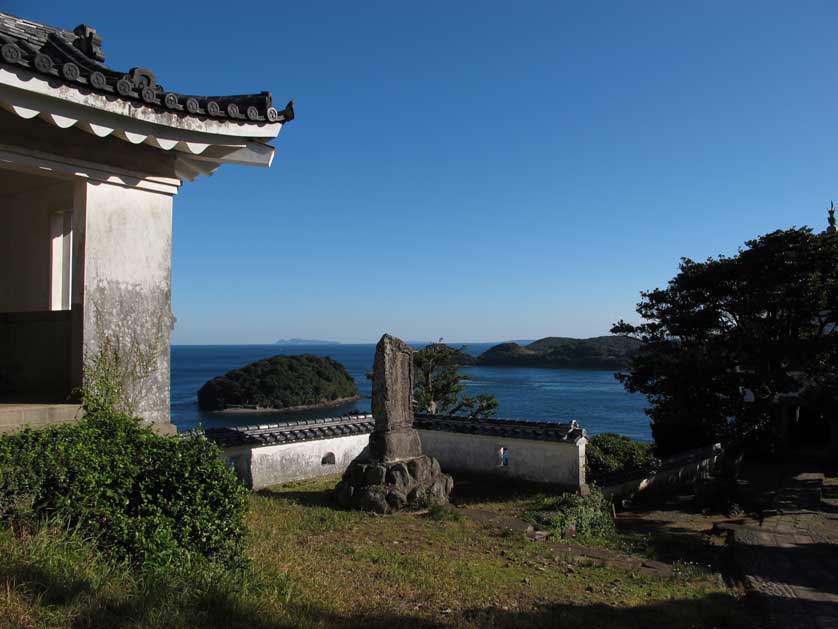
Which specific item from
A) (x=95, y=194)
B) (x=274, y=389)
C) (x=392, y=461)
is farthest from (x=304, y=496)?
(x=274, y=389)

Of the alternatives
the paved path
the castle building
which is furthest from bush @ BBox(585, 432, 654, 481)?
the castle building

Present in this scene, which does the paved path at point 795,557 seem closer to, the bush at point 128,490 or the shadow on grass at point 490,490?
the shadow on grass at point 490,490

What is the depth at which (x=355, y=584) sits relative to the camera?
5.85 metres

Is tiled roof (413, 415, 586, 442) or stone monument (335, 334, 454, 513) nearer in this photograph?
stone monument (335, 334, 454, 513)

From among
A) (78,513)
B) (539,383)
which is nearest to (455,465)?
(78,513)

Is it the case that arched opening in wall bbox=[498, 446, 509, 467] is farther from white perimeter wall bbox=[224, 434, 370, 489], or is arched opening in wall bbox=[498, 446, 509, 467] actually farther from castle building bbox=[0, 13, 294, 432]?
castle building bbox=[0, 13, 294, 432]

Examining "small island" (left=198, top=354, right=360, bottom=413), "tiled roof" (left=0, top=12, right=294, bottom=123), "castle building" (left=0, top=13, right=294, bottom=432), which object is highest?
"tiled roof" (left=0, top=12, right=294, bottom=123)

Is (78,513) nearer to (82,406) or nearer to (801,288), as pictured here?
(82,406)

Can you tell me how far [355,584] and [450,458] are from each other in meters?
9.15

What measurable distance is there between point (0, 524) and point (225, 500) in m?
1.57

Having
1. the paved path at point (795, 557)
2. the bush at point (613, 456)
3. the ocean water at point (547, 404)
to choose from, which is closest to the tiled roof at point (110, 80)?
the paved path at point (795, 557)

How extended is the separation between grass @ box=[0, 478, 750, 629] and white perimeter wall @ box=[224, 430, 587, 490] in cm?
170

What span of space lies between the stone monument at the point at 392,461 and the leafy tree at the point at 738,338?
387 inches

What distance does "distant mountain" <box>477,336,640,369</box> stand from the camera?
82319 mm
